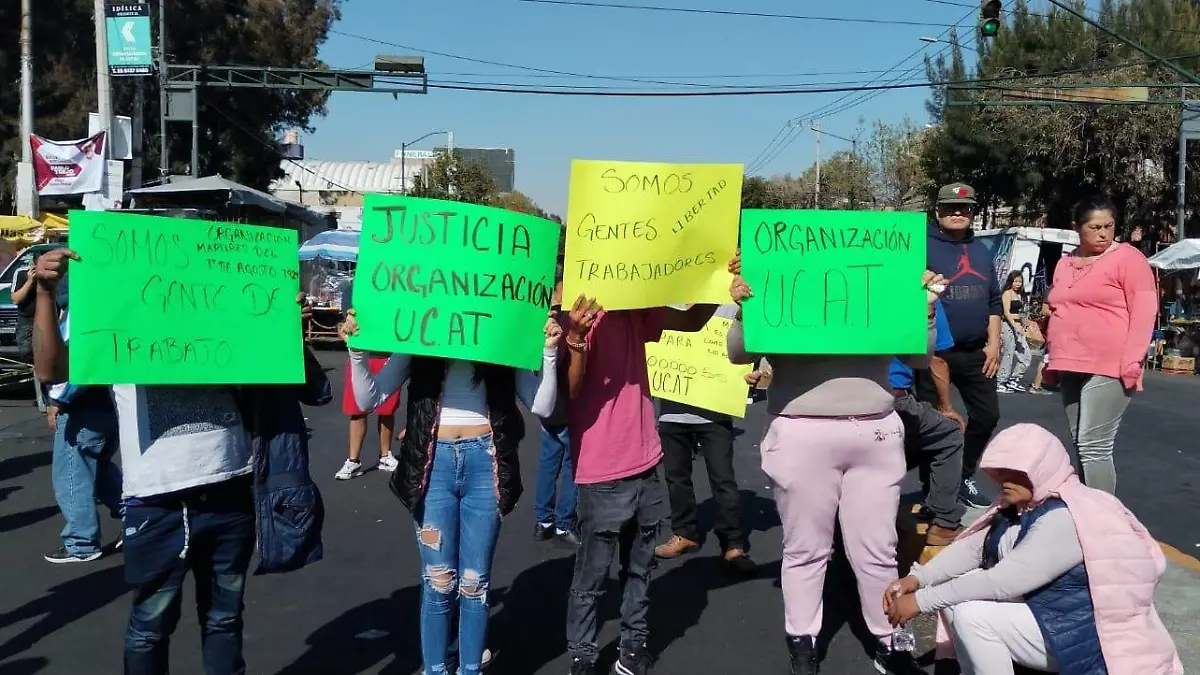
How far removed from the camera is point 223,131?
34188 mm

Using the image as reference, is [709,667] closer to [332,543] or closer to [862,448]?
[862,448]

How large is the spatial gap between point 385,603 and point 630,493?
1816 mm

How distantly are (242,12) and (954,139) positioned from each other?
2475cm

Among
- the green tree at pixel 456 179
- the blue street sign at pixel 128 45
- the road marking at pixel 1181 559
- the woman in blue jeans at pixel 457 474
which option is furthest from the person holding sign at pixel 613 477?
the green tree at pixel 456 179

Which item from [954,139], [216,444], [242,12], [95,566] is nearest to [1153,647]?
[216,444]

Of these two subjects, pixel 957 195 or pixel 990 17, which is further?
pixel 990 17

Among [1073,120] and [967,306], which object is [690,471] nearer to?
[967,306]

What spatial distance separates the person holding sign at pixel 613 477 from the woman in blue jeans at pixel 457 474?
0.93 feet

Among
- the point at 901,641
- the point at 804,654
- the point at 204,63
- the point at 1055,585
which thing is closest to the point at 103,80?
the point at 204,63

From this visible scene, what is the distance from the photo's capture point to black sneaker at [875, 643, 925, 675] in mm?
3863

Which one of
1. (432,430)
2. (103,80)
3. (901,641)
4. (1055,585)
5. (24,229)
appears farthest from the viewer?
(103,80)

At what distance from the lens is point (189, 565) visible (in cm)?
327

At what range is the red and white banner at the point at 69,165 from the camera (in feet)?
55.0

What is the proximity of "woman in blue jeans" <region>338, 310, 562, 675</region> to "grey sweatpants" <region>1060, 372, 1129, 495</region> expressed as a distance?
9.90 ft
